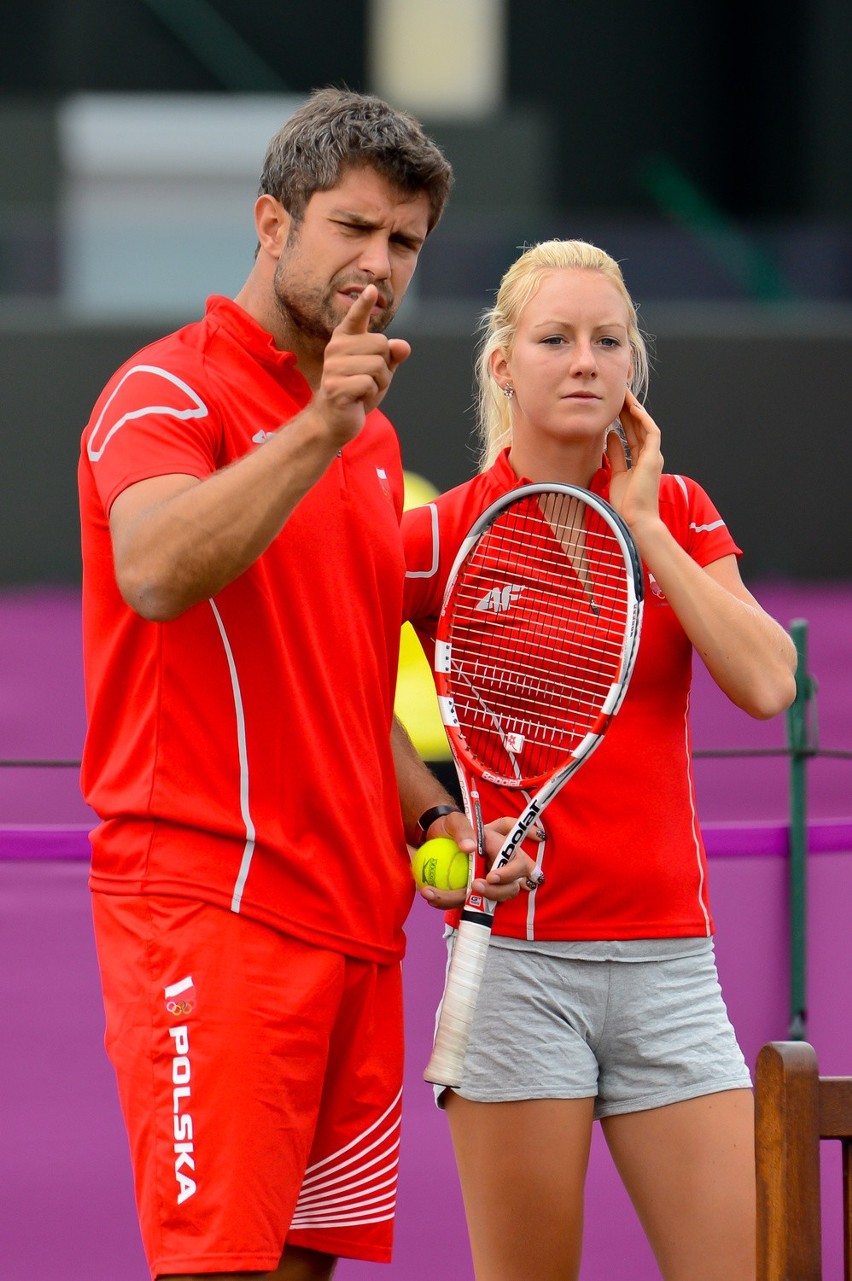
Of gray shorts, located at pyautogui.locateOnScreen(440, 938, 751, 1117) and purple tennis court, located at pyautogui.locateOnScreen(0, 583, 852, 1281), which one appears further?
purple tennis court, located at pyautogui.locateOnScreen(0, 583, 852, 1281)

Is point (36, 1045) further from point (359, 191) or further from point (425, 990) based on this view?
point (359, 191)

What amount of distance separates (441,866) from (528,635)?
380 millimetres

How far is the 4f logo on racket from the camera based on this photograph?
8.20ft

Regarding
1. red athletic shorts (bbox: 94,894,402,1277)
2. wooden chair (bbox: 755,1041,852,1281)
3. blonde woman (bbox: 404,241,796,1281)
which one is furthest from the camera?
blonde woman (bbox: 404,241,796,1281)

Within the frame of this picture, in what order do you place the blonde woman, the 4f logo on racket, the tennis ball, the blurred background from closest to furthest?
1. the tennis ball
2. the blonde woman
3. the 4f logo on racket
4. the blurred background

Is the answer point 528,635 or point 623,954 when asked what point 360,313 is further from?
point 623,954

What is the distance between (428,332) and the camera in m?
11.2

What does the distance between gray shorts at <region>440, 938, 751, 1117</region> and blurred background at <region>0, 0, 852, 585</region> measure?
8.89m

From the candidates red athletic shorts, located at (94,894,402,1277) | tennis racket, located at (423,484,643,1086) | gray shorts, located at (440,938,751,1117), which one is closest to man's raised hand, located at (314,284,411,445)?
tennis racket, located at (423,484,643,1086)

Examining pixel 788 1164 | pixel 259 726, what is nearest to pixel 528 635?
pixel 259 726

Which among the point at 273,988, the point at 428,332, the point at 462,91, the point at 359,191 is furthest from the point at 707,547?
the point at 462,91

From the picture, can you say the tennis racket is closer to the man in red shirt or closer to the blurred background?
the man in red shirt

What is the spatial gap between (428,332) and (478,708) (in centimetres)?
896

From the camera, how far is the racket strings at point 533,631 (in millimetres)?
2441
